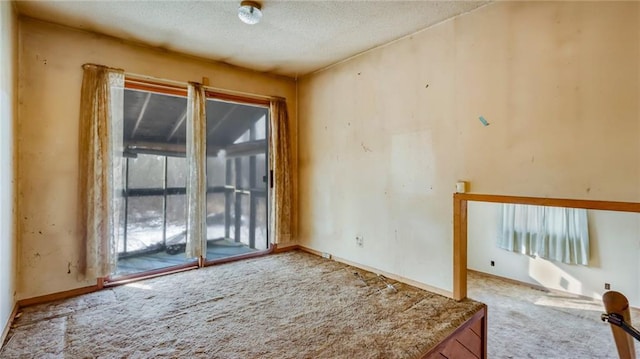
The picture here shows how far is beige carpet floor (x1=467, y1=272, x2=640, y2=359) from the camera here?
8.36 feet

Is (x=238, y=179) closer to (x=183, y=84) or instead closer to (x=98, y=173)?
(x=183, y=84)

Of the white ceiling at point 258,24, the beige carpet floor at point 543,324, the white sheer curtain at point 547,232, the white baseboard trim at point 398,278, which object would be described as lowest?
the beige carpet floor at point 543,324

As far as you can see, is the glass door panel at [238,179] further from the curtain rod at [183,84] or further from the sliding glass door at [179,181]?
the curtain rod at [183,84]

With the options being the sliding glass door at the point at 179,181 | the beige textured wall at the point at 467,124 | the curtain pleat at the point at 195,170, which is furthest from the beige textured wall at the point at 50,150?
the beige textured wall at the point at 467,124

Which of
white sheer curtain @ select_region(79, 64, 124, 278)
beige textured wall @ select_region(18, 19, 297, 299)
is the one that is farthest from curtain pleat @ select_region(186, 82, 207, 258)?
beige textured wall @ select_region(18, 19, 297, 299)

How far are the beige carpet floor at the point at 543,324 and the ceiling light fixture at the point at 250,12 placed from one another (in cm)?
336

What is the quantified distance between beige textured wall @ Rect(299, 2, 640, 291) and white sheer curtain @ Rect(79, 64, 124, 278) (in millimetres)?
2262

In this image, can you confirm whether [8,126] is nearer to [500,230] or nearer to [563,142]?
[563,142]

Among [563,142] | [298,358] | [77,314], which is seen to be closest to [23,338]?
[77,314]

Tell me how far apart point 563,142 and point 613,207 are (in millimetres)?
489

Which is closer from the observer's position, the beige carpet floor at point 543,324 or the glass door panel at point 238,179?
the beige carpet floor at point 543,324

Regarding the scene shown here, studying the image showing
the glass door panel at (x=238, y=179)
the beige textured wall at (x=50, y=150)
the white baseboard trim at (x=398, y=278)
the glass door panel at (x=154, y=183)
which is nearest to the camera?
the beige textured wall at (x=50, y=150)

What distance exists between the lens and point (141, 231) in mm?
4047

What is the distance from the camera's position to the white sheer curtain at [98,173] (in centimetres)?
271
